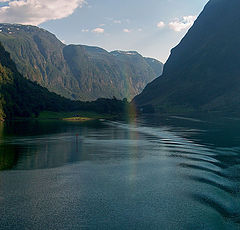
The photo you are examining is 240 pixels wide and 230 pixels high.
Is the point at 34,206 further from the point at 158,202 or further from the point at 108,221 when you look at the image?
the point at 158,202

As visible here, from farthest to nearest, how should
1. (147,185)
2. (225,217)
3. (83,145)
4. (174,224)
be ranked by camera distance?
(83,145) → (147,185) → (225,217) → (174,224)

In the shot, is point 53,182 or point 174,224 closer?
point 174,224

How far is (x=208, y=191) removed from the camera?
1576 inches

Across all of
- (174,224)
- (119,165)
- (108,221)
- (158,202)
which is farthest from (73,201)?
(119,165)

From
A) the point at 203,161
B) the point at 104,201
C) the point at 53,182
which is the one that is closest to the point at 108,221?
the point at 104,201

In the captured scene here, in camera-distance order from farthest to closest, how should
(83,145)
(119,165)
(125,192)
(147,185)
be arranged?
1. (83,145)
2. (119,165)
3. (147,185)
4. (125,192)

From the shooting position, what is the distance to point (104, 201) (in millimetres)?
35781

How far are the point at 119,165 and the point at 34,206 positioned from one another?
24.4 meters

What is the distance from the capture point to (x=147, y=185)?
4281 cm

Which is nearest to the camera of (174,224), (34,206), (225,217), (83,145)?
(174,224)

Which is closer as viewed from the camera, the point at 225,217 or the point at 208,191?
the point at 225,217

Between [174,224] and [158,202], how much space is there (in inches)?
245

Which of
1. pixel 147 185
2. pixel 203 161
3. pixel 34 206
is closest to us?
pixel 34 206

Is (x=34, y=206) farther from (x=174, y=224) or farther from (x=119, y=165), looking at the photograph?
(x=119, y=165)
